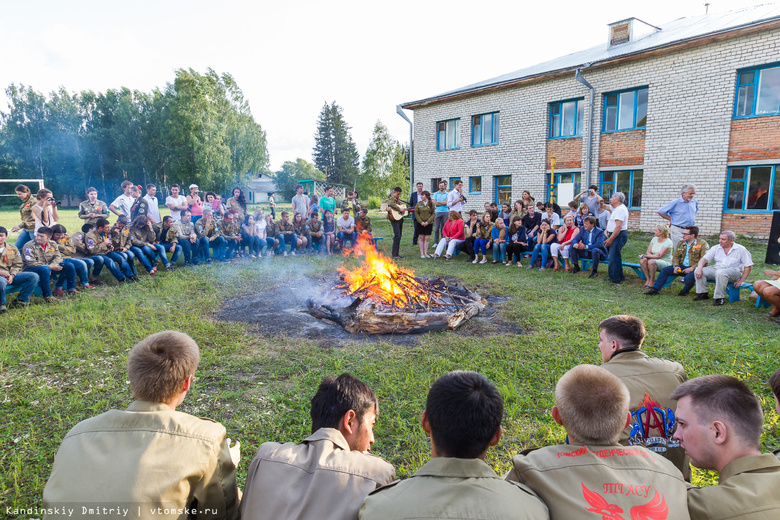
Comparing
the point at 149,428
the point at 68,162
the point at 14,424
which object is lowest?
the point at 14,424

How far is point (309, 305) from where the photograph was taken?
7.15 meters

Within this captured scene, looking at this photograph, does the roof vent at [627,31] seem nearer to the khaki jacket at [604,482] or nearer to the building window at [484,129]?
the building window at [484,129]

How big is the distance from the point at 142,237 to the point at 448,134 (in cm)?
1627

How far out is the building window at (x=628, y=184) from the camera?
16.3 meters

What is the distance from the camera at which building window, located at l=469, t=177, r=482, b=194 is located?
21.4m

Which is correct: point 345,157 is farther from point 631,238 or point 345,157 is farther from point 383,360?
point 383,360

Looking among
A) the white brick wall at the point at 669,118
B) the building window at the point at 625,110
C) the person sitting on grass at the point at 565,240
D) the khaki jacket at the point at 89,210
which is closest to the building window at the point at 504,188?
the white brick wall at the point at 669,118

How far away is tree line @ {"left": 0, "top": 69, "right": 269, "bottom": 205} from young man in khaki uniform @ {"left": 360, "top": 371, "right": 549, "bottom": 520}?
1545 inches

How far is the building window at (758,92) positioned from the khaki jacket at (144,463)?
1712 cm

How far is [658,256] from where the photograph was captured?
8.53 metres

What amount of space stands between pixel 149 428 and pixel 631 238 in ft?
54.8

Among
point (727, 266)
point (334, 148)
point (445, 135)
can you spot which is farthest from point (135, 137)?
point (727, 266)

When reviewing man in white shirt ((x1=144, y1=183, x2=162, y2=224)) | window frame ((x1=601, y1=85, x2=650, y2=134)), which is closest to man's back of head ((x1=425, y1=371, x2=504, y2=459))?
man in white shirt ((x1=144, y1=183, x2=162, y2=224))

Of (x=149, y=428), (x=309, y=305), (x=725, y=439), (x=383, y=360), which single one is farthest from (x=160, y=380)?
(x=309, y=305)
